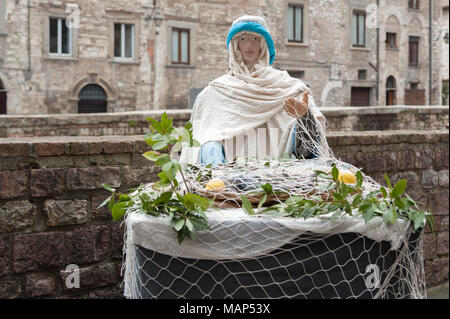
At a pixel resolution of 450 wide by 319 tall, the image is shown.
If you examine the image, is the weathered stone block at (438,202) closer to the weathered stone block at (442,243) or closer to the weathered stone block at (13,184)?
the weathered stone block at (442,243)

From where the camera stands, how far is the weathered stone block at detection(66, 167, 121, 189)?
416cm

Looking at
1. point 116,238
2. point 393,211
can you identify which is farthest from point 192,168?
point 116,238

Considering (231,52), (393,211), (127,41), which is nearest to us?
(393,211)

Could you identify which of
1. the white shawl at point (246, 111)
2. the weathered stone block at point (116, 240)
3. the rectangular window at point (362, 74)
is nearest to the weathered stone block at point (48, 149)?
the weathered stone block at point (116, 240)

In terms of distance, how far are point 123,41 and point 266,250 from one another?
66.7 ft

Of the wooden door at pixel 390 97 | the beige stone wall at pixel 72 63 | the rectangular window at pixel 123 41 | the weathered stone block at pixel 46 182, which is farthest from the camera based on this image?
the wooden door at pixel 390 97

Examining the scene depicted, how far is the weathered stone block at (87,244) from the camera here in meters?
4.21

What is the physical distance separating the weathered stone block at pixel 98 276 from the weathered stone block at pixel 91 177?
0.57 m

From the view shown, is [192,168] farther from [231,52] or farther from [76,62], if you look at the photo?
[76,62]

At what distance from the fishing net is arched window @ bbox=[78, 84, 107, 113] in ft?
64.9

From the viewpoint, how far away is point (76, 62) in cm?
2128

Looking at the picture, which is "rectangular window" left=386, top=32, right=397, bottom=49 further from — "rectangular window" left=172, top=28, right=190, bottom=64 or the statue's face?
the statue's face

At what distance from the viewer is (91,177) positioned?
4.23 m

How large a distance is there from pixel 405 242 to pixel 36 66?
1945 cm
